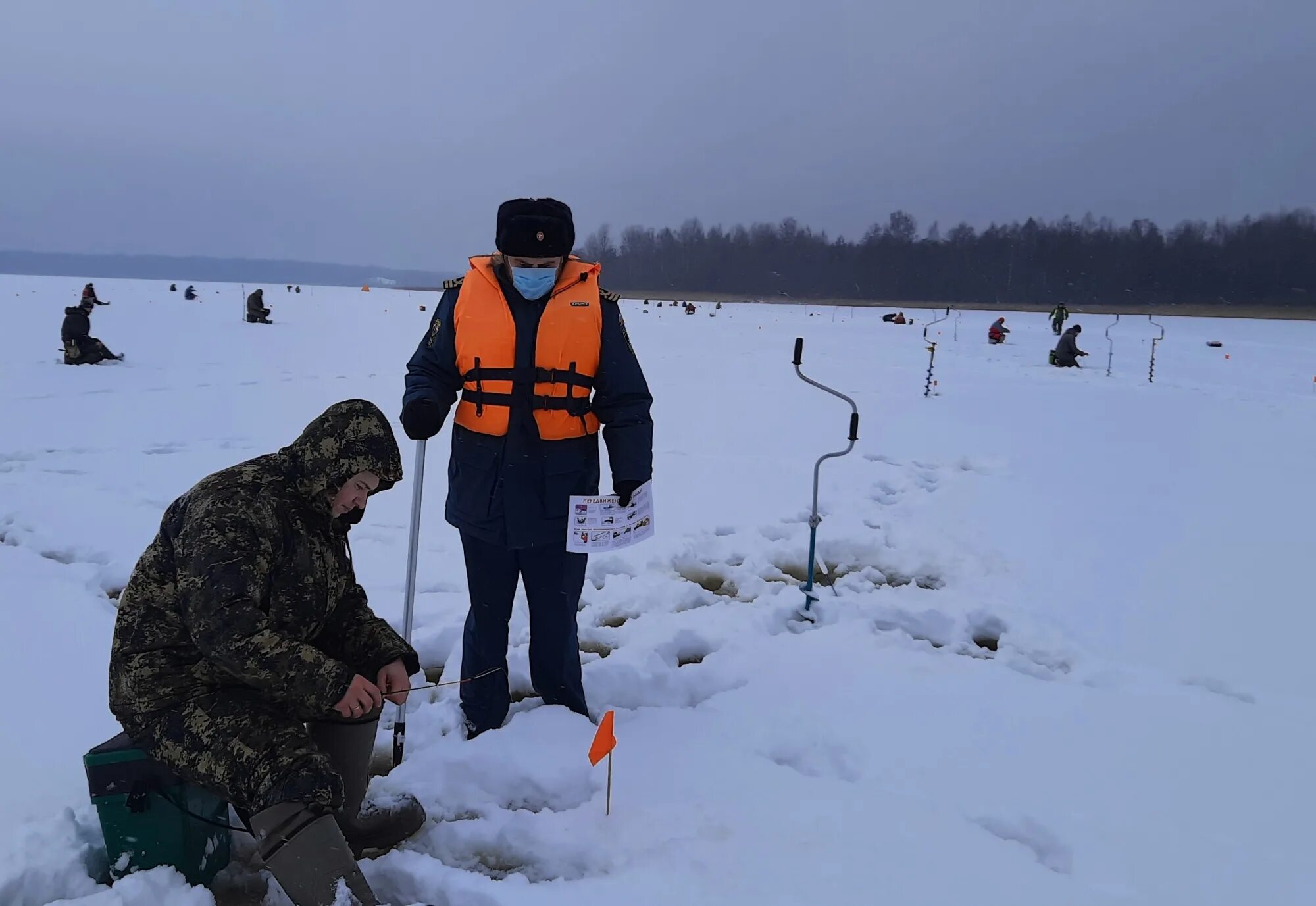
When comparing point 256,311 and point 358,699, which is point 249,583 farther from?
point 256,311

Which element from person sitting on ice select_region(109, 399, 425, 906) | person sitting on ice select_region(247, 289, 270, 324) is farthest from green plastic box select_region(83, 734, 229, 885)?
person sitting on ice select_region(247, 289, 270, 324)

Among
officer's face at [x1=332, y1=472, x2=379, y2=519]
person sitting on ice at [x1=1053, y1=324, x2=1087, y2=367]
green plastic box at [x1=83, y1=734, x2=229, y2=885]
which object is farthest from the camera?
Result: person sitting on ice at [x1=1053, y1=324, x2=1087, y2=367]

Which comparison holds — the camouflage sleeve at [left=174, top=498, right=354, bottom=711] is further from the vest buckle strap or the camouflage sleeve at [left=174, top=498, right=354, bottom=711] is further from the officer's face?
the vest buckle strap

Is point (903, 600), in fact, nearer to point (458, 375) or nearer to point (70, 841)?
point (458, 375)

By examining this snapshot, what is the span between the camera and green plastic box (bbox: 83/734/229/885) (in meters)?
2.11

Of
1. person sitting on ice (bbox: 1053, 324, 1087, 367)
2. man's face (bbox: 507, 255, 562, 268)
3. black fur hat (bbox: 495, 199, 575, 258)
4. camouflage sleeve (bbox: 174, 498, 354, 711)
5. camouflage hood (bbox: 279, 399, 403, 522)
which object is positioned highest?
person sitting on ice (bbox: 1053, 324, 1087, 367)

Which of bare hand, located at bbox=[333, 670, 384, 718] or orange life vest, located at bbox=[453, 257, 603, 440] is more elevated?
orange life vest, located at bbox=[453, 257, 603, 440]

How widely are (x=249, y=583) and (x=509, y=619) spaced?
4.17ft

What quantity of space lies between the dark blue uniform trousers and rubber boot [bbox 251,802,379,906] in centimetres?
111

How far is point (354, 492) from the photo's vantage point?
2.30m

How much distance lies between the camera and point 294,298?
123ft

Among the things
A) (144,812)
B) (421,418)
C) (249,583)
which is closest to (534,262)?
(421,418)

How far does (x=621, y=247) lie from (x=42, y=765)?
3991 inches

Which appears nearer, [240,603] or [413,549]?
[240,603]
